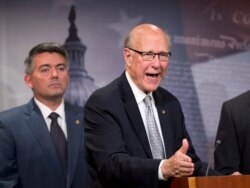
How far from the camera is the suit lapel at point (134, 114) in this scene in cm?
A: 256

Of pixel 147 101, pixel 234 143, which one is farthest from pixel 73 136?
pixel 234 143

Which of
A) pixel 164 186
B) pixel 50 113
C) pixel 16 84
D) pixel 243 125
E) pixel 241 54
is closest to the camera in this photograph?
pixel 164 186

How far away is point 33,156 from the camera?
330 centimetres

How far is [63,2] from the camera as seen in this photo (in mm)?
4207

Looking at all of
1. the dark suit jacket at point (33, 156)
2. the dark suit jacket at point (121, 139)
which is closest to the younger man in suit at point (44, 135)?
the dark suit jacket at point (33, 156)

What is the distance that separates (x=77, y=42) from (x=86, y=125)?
5.52 ft

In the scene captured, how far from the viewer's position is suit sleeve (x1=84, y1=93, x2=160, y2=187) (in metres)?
2.34

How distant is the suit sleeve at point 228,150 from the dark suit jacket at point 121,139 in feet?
1.34

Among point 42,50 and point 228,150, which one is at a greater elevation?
point 42,50

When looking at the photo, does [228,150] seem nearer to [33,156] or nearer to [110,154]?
[110,154]

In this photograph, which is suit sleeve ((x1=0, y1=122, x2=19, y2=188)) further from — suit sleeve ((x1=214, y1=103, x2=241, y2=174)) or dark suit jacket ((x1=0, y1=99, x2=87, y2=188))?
suit sleeve ((x1=214, y1=103, x2=241, y2=174))

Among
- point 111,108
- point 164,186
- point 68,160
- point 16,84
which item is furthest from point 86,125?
point 16,84

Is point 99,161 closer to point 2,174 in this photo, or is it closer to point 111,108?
point 111,108

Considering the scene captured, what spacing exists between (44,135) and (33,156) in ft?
0.47
